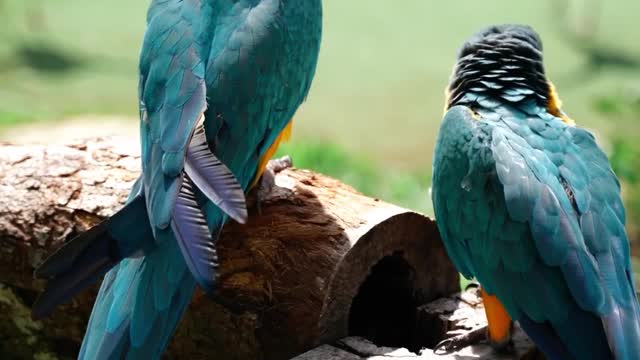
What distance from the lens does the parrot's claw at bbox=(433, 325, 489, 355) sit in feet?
6.15

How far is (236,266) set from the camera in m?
1.88

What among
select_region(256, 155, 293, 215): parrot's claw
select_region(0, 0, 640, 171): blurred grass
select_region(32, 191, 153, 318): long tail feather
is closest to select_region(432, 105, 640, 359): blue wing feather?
select_region(256, 155, 293, 215): parrot's claw

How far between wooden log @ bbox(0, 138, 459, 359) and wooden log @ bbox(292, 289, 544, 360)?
0.11 ft

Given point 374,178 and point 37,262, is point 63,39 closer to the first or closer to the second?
point 374,178

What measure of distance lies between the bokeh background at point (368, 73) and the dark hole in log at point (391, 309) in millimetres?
1622

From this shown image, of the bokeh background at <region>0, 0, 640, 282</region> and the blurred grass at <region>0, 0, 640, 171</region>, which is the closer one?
the bokeh background at <region>0, 0, 640, 282</region>

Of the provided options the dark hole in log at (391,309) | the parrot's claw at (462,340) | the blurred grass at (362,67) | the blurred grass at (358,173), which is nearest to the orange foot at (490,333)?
the parrot's claw at (462,340)

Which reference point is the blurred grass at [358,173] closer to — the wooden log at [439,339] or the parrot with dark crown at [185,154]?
the wooden log at [439,339]

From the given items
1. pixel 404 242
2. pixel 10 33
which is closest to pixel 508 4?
pixel 10 33

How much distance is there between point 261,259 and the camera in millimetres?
1865

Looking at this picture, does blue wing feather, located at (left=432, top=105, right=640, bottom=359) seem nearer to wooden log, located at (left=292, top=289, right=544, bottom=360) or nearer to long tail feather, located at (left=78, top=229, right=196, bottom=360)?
wooden log, located at (left=292, top=289, right=544, bottom=360)

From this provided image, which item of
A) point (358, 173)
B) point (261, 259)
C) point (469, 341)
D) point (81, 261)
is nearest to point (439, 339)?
point (469, 341)

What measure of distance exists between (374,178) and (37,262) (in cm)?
207

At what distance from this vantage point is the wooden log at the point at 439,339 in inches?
70.9
